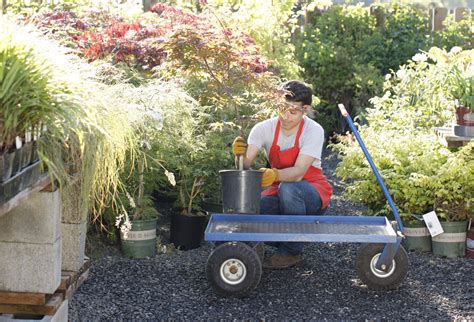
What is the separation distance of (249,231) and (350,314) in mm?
752

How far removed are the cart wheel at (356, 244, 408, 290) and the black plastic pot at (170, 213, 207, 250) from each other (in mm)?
1292

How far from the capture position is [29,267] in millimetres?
3357

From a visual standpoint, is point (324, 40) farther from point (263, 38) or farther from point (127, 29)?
point (127, 29)

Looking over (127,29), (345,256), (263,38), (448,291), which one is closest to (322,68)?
(263,38)

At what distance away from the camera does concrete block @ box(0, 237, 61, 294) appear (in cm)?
334

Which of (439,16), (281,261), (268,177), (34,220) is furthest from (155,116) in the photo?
(439,16)

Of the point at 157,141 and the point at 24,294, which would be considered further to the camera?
the point at 157,141

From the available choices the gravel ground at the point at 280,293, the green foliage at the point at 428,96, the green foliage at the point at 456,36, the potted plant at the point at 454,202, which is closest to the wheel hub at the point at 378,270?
the gravel ground at the point at 280,293

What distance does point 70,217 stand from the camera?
3816mm

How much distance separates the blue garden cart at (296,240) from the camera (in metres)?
4.72

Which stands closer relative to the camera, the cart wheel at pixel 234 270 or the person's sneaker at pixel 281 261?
the cart wheel at pixel 234 270

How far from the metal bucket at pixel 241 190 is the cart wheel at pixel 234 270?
1.07 ft

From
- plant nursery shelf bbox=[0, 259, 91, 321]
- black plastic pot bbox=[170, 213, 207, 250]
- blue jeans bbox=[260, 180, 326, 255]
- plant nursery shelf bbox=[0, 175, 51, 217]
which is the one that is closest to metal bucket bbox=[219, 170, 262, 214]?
blue jeans bbox=[260, 180, 326, 255]

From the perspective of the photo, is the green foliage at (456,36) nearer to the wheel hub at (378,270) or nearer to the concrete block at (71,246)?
the wheel hub at (378,270)
